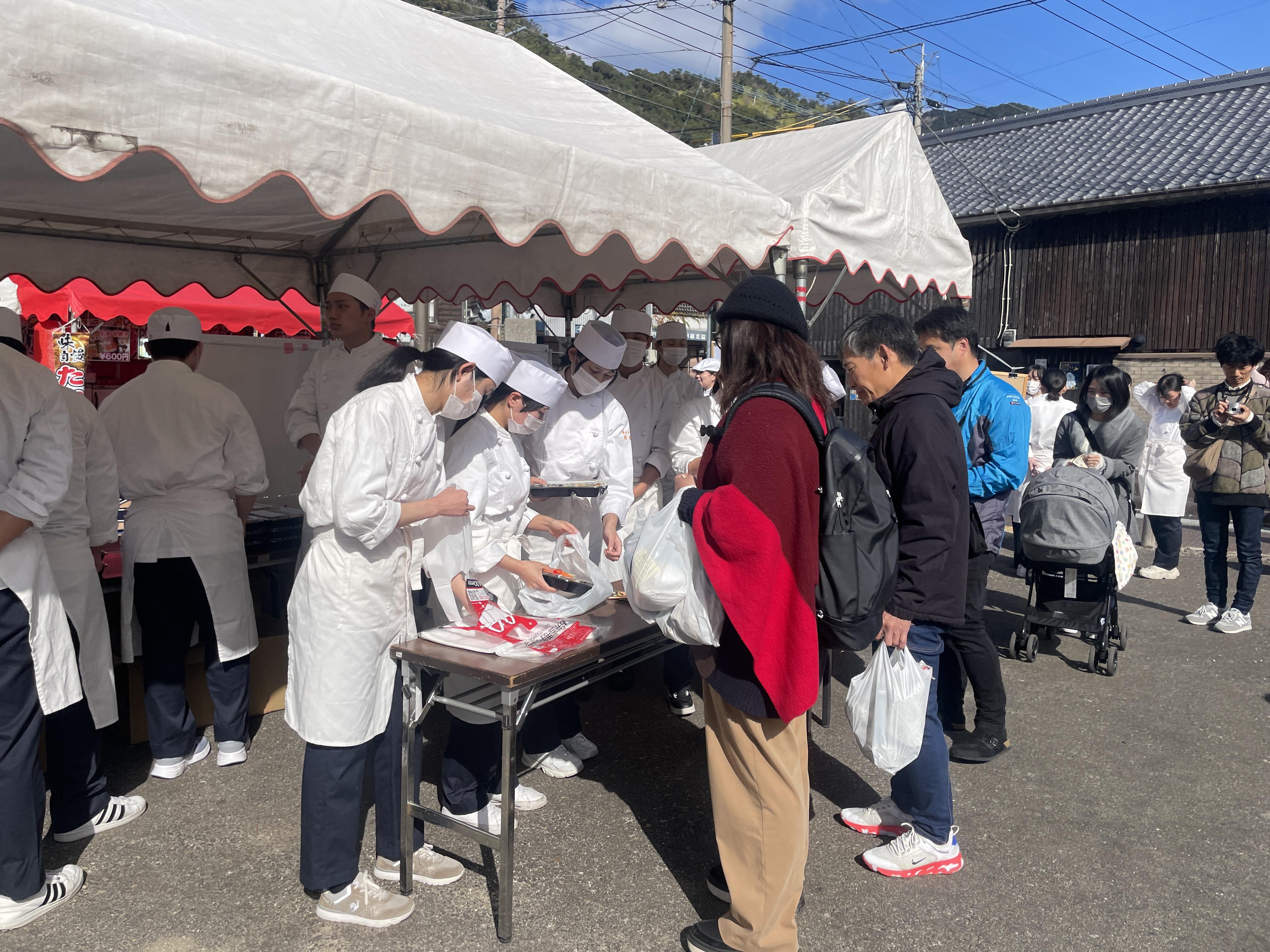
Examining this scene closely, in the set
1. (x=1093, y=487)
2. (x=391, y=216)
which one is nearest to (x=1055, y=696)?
(x=1093, y=487)

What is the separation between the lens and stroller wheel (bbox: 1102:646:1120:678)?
482 centimetres

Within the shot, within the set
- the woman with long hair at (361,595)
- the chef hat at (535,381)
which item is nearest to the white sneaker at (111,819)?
the woman with long hair at (361,595)

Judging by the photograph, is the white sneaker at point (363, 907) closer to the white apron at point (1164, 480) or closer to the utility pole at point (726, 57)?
the white apron at point (1164, 480)

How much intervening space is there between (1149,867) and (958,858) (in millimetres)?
651

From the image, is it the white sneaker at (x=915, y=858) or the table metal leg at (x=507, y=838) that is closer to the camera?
the table metal leg at (x=507, y=838)

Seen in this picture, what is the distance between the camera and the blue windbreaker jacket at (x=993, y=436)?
154 inches

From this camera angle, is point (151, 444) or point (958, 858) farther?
point (151, 444)

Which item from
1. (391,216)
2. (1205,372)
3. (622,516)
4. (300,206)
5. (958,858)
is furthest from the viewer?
(1205,372)

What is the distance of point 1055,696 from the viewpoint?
4.51 meters

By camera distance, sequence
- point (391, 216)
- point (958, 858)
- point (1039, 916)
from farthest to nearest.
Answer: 1. point (391, 216)
2. point (958, 858)
3. point (1039, 916)

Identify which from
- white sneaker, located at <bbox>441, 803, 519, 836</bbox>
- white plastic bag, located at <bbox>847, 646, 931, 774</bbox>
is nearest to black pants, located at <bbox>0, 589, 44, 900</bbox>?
white sneaker, located at <bbox>441, 803, 519, 836</bbox>

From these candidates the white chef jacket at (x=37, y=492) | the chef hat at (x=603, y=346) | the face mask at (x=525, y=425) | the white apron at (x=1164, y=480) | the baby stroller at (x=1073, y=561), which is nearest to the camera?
the white chef jacket at (x=37, y=492)

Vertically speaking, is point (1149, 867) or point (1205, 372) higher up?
point (1205, 372)

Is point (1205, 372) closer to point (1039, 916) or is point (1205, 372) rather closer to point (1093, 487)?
point (1093, 487)
